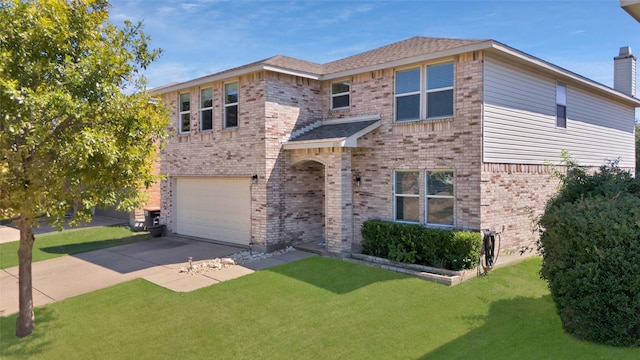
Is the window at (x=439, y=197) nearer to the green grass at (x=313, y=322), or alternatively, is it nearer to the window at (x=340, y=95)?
the green grass at (x=313, y=322)

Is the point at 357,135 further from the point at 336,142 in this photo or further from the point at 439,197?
the point at 439,197

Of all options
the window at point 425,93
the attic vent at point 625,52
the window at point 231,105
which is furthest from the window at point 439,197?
the attic vent at point 625,52

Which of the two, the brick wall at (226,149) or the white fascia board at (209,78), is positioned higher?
the white fascia board at (209,78)

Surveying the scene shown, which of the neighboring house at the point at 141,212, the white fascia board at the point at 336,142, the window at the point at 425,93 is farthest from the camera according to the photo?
the neighboring house at the point at 141,212

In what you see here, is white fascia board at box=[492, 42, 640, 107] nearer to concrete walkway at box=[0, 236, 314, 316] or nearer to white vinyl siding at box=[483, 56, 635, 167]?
white vinyl siding at box=[483, 56, 635, 167]

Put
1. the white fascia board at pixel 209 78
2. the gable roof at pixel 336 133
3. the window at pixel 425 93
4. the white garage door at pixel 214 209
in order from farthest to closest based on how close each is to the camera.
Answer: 1. the white garage door at pixel 214 209
2. the white fascia board at pixel 209 78
3. the gable roof at pixel 336 133
4. the window at pixel 425 93

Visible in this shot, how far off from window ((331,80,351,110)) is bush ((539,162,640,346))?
8.33 metres

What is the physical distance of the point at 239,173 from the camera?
13.7 meters

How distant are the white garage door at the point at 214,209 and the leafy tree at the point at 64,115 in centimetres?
631

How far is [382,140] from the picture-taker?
12.2 metres

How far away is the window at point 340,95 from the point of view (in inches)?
534

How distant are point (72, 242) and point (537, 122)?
1682 centimetres

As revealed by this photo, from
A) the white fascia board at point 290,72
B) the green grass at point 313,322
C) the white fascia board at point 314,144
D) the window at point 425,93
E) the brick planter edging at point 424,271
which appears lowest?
the green grass at point 313,322

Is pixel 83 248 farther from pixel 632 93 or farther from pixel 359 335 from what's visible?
pixel 632 93
